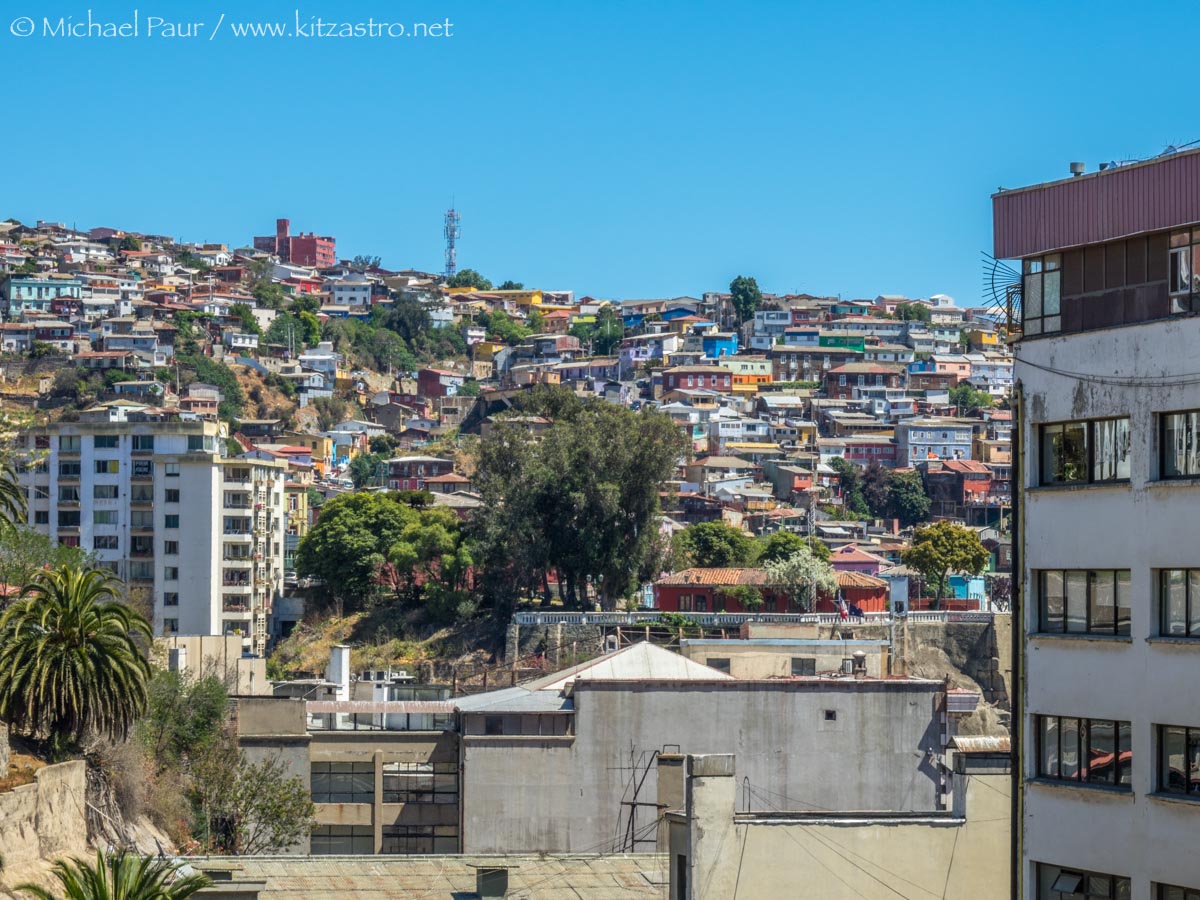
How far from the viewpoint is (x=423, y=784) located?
51.4 m

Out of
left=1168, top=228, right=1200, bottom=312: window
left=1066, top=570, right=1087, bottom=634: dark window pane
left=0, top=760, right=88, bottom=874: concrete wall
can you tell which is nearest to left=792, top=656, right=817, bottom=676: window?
left=0, top=760, right=88, bottom=874: concrete wall

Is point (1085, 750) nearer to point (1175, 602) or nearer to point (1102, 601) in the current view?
point (1102, 601)

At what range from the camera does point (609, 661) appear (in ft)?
183

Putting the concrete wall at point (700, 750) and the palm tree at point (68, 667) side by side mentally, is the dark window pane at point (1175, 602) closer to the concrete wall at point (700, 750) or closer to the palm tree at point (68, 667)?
the palm tree at point (68, 667)

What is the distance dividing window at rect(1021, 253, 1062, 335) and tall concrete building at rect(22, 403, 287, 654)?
8614 centimetres

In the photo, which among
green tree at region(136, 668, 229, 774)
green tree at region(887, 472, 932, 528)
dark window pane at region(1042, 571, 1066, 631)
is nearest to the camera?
dark window pane at region(1042, 571, 1066, 631)

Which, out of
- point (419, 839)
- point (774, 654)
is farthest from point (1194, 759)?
point (774, 654)

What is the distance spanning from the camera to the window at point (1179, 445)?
18.6 meters

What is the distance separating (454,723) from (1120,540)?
34557 millimetres

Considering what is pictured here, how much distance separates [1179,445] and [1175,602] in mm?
1334

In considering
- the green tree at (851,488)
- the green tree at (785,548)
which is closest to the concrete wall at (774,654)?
the green tree at (785,548)

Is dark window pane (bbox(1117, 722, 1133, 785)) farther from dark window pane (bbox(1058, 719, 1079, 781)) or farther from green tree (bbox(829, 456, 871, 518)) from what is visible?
green tree (bbox(829, 456, 871, 518))

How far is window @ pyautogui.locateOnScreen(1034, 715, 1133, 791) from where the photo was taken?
19.1 meters

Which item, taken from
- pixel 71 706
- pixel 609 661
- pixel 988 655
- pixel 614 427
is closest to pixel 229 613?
pixel 614 427
